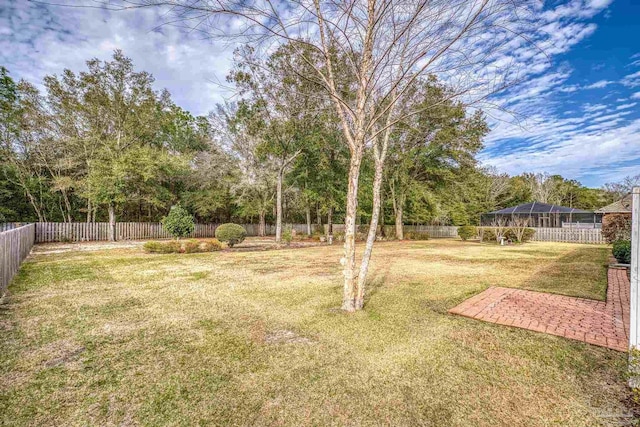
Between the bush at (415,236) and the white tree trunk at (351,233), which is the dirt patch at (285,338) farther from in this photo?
the bush at (415,236)

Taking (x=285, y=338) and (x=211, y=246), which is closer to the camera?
(x=285, y=338)

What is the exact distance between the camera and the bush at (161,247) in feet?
35.3

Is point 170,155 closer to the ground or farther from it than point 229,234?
farther from it

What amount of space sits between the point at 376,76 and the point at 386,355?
3.86 meters

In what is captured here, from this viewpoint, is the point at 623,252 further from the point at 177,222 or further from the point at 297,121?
the point at 177,222

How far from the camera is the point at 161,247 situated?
35.7 feet

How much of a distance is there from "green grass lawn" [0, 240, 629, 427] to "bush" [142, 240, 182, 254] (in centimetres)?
559

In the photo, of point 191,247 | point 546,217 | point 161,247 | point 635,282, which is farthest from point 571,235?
point 161,247

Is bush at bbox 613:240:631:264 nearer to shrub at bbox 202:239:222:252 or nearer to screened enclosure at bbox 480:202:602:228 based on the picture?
shrub at bbox 202:239:222:252

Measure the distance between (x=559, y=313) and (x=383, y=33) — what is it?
4.78 m

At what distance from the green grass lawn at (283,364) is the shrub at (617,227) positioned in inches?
329

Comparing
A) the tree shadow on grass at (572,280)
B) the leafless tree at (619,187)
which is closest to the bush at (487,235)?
the tree shadow on grass at (572,280)

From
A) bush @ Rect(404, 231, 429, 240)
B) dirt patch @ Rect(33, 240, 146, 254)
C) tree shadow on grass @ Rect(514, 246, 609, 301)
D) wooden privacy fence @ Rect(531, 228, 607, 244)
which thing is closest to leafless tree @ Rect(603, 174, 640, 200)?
wooden privacy fence @ Rect(531, 228, 607, 244)

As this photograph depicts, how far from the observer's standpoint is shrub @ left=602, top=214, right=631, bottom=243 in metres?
10.4
